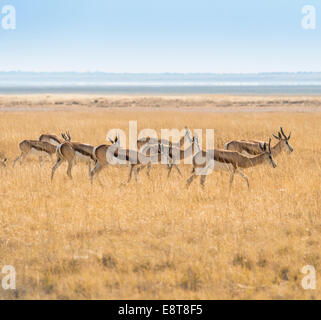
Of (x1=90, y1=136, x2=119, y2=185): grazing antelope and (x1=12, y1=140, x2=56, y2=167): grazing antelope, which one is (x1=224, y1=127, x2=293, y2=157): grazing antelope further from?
(x1=12, y1=140, x2=56, y2=167): grazing antelope

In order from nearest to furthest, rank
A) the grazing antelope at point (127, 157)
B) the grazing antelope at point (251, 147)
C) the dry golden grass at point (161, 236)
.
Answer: the dry golden grass at point (161, 236)
the grazing antelope at point (127, 157)
the grazing antelope at point (251, 147)

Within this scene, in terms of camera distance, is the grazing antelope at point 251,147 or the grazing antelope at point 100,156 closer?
the grazing antelope at point 100,156

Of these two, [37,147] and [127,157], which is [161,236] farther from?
[37,147]

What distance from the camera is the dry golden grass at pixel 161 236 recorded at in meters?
→ 6.02

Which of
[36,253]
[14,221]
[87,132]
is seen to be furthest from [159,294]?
[87,132]

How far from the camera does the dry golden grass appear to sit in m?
6.02

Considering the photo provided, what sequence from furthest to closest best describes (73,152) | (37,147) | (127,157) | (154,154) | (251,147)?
(37,147) → (251,147) → (154,154) → (73,152) → (127,157)

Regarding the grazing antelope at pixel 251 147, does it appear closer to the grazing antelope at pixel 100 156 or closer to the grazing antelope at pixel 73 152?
the grazing antelope at pixel 100 156

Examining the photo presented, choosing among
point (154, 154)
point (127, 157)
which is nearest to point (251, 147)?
point (154, 154)

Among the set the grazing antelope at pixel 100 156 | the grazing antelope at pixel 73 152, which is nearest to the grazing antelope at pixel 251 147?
the grazing antelope at pixel 100 156

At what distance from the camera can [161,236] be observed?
7.87 m

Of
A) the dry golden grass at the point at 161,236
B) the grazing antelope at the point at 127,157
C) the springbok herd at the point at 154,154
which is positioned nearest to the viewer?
the dry golden grass at the point at 161,236

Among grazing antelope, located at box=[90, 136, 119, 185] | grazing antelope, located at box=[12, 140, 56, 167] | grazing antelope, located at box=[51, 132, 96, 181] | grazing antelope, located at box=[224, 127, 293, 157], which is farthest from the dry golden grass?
grazing antelope, located at box=[12, 140, 56, 167]

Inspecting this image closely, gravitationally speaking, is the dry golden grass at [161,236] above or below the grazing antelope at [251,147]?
below
